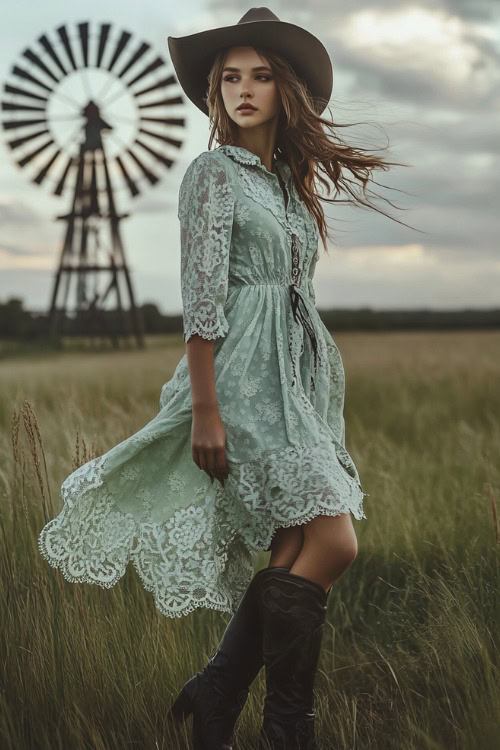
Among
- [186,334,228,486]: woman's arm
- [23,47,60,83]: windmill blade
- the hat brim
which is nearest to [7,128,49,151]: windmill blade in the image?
[23,47,60,83]: windmill blade

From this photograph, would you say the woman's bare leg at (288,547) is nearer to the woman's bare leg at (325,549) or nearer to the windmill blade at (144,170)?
the woman's bare leg at (325,549)

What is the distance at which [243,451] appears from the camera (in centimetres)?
216

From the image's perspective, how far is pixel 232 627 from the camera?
2.30 metres

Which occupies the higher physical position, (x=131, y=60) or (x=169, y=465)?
(x=131, y=60)

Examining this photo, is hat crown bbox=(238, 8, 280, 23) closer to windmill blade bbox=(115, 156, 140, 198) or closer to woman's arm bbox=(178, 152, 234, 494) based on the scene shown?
woman's arm bbox=(178, 152, 234, 494)

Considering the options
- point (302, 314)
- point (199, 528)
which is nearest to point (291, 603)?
point (199, 528)

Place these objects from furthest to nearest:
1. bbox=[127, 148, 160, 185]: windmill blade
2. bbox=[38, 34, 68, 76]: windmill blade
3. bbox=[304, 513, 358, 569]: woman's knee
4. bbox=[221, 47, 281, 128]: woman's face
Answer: bbox=[127, 148, 160, 185]: windmill blade
bbox=[38, 34, 68, 76]: windmill blade
bbox=[221, 47, 281, 128]: woman's face
bbox=[304, 513, 358, 569]: woman's knee

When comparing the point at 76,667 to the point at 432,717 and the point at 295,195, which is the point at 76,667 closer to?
the point at 432,717

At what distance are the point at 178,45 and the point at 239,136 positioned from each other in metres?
0.35

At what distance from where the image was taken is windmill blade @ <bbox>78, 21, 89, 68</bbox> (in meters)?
18.7

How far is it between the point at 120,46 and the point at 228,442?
18358 mm

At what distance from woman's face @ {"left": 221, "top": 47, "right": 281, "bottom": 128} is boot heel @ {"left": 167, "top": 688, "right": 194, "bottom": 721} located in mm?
1538

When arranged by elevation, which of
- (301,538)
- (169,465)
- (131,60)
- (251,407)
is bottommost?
(301,538)

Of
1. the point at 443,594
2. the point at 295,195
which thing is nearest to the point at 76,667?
the point at 443,594
